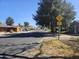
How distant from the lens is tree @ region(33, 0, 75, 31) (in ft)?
214

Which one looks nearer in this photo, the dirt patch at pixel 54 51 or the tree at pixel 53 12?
the dirt patch at pixel 54 51

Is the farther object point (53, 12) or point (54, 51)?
point (53, 12)

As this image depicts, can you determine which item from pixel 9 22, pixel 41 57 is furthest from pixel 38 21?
pixel 9 22

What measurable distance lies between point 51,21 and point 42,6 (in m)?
4.87

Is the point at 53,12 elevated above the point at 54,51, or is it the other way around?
the point at 53,12

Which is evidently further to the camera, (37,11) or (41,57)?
(37,11)

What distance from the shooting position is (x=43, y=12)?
66188mm

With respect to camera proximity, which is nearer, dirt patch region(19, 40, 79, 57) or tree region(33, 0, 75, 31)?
dirt patch region(19, 40, 79, 57)

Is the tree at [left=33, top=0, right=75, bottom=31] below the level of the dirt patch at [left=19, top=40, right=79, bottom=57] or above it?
above

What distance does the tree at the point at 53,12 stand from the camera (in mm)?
65188

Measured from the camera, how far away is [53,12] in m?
65.0

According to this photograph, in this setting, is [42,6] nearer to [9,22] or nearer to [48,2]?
[48,2]

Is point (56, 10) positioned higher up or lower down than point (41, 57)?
higher up

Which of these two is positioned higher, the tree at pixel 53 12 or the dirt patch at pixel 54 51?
the tree at pixel 53 12
